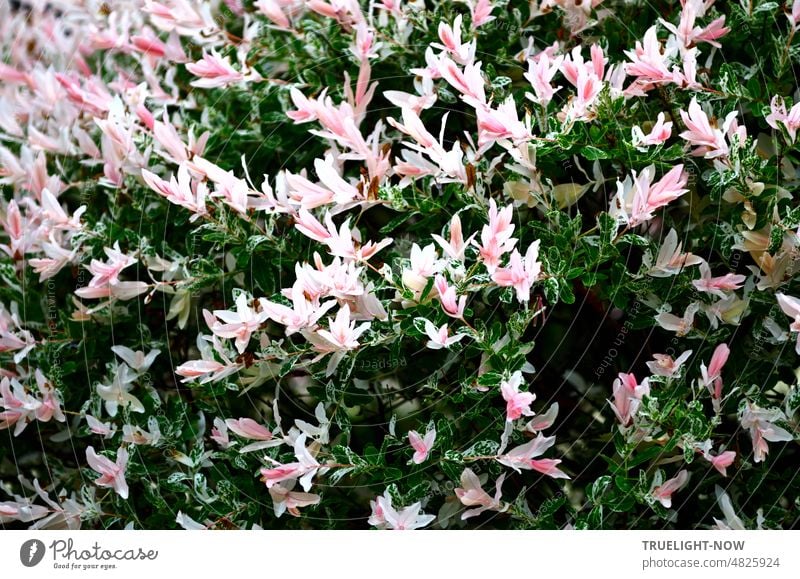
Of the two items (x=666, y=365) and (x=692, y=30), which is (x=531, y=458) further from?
(x=692, y=30)

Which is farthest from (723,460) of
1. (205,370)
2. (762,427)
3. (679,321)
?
(205,370)

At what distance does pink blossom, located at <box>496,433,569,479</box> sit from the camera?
0.91 metres

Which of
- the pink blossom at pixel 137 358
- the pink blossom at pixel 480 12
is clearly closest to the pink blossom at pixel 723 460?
the pink blossom at pixel 480 12

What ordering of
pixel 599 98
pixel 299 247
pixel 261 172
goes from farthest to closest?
pixel 261 172
pixel 299 247
pixel 599 98

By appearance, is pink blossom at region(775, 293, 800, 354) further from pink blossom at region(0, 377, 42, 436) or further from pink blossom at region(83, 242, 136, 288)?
pink blossom at region(0, 377, 42, 436)

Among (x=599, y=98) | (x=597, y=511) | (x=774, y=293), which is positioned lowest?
(x=597, y=511)

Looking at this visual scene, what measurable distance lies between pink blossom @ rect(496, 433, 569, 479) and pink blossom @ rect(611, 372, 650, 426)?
88mm

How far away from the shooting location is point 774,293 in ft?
3.11

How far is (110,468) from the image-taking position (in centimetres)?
100

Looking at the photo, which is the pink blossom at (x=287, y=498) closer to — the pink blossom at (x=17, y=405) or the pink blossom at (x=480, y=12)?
the pink blossom at (x=17, y=405)

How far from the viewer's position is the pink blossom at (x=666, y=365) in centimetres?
92

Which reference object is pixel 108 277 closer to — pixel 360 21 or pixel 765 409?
pixel 360 21

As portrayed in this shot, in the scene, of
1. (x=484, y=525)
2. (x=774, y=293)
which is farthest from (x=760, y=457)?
(x=484, y=525)

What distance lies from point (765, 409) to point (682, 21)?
0.45 m
